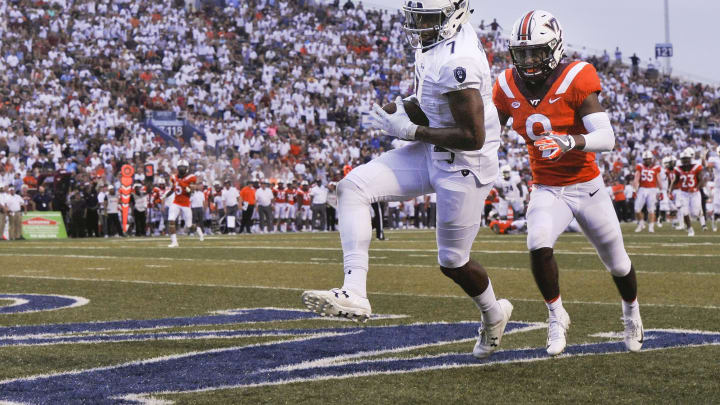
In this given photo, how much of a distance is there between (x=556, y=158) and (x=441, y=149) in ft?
3.27

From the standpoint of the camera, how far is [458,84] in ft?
16.6

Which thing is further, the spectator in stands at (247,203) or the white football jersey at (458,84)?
the spectator in stands at (247,203)

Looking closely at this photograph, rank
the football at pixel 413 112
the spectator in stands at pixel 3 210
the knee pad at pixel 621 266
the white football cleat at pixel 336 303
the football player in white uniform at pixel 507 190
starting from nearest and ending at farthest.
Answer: the white football cleat at pixel 336 303, the football at pixel 413 112, the knee pad at pixel 621 266, the spectator in stands at pixel 3 210, the football player in white uniform at pixel 507 190

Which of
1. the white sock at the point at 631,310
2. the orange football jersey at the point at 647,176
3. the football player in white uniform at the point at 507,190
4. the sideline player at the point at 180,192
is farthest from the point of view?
the football player in white uniform at the point at 507,190

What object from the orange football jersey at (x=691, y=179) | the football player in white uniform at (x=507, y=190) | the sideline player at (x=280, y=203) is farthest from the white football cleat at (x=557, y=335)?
the sideline player at (x=280, y=203)

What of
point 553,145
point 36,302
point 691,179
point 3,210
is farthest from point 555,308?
point 3,210

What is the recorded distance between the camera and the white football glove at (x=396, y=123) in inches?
200

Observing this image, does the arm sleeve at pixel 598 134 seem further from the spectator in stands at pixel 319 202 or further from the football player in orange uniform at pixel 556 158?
the spectator in stands at pixel 319 202

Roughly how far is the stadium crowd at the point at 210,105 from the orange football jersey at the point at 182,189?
173 inches

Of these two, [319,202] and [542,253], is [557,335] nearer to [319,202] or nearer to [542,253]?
[542,253]

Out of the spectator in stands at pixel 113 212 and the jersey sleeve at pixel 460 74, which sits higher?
the jersey sleeve at pixel 460 74

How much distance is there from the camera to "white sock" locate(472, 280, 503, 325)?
5680mm

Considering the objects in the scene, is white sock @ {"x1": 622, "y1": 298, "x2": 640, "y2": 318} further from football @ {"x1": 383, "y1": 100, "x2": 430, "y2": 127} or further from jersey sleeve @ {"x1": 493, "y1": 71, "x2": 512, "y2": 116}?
football @ {"x1": 383, "y1": 100, "x2": 430, "y2": 127}

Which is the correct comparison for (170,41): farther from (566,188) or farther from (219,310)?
(566,188)
